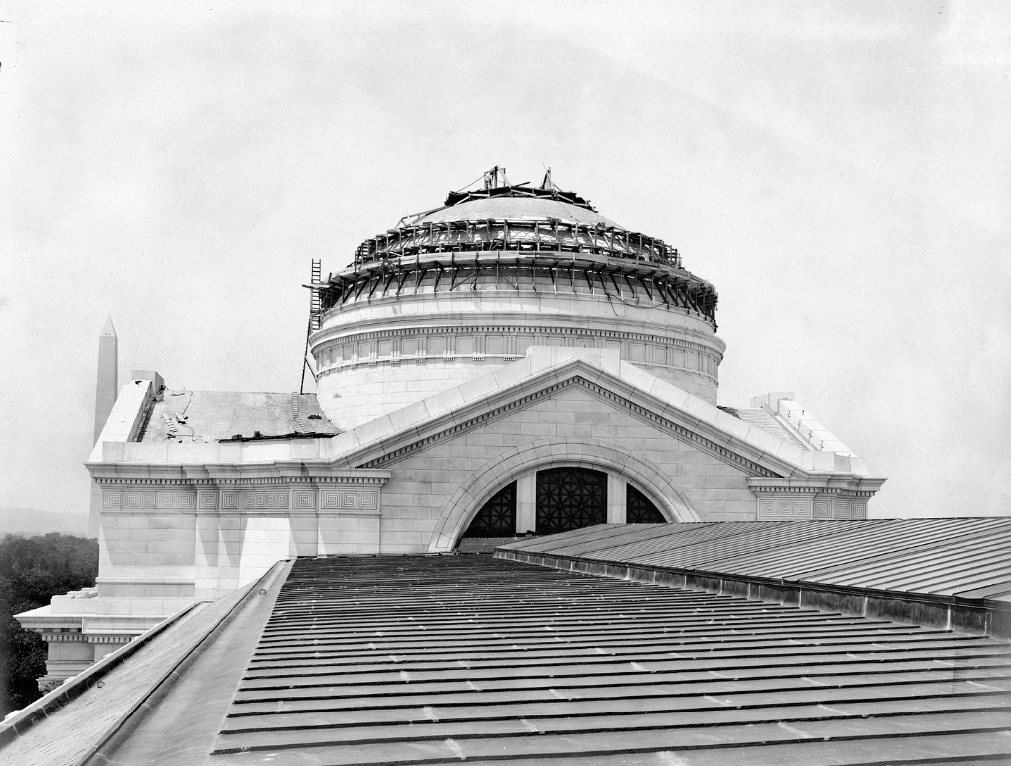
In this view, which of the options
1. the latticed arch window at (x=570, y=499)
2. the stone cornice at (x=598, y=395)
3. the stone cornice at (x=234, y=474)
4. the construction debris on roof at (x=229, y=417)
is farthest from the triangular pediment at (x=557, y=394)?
the construction debris on roof at (x=229, y=417)

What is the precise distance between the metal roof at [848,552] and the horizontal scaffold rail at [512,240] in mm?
23311

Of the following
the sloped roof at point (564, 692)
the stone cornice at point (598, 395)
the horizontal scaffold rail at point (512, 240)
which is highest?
the horizontal scaffold rail at point (512, 240)

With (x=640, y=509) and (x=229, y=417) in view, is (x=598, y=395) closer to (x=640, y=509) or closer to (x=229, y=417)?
(x=640, y=509)

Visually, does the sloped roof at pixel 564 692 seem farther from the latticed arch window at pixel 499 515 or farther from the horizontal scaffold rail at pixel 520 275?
the horizontal scaffold rail at pixel 520 275

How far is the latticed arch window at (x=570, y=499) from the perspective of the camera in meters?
29.0

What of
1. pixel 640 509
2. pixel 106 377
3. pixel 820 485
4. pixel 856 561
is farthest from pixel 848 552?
pixel 106 377

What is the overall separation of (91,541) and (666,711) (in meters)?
107

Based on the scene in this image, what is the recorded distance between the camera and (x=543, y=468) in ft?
95.7

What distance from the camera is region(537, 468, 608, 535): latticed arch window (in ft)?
95.1

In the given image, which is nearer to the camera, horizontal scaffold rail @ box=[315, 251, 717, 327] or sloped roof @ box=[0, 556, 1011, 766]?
sloped roof @ box=[0, 556, 1011, 766]

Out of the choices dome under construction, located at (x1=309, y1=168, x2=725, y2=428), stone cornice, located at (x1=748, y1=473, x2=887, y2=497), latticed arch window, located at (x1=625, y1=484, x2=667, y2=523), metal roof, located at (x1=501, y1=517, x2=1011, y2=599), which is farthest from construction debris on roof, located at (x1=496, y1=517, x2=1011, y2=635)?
dome under construction, located at (x1=309, y1=168, x2=725, y2=428)

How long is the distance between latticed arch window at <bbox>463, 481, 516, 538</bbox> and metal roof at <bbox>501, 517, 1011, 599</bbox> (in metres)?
7.94

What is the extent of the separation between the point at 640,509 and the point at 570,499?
1.92 metres

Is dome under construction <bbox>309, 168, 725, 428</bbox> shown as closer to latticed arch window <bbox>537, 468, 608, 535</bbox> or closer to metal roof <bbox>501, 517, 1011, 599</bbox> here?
latticed arch window <bbox>537, 468, 608, 535</bbox>
